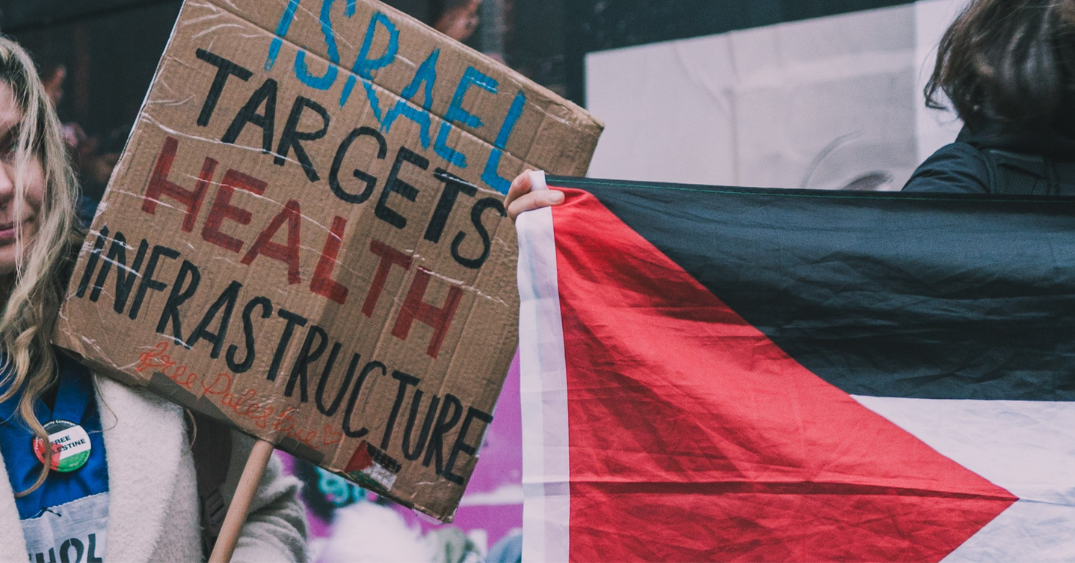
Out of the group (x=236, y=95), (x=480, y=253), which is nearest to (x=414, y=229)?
(x=480, y=253)

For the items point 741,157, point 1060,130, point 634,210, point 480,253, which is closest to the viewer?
point 1060,130

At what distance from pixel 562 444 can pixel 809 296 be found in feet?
1.62

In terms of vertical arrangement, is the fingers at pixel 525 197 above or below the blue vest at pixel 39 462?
above

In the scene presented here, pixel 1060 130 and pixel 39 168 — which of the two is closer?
pixel 1060 130

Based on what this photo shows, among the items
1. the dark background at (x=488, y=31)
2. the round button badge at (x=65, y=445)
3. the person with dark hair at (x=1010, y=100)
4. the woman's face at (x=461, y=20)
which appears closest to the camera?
the person with dark hair at (x=1010, y=100)

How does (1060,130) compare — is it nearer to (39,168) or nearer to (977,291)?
(977,291)

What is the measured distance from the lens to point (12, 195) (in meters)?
1.51

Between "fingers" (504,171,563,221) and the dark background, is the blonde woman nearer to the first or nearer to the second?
"fingers" (504,171,563,221)

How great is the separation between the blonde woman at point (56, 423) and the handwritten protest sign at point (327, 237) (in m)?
0.06

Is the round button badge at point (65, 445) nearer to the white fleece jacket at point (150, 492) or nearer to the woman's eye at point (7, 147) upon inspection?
the white fleece jacket at point (150, 492)

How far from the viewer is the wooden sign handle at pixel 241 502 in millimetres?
1498

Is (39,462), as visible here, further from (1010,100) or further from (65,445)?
(1010,100)

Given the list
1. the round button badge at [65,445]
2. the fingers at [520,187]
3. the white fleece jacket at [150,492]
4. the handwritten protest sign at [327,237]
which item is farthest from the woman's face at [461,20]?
the round button badge at [65,445]

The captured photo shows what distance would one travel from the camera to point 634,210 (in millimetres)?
1496
